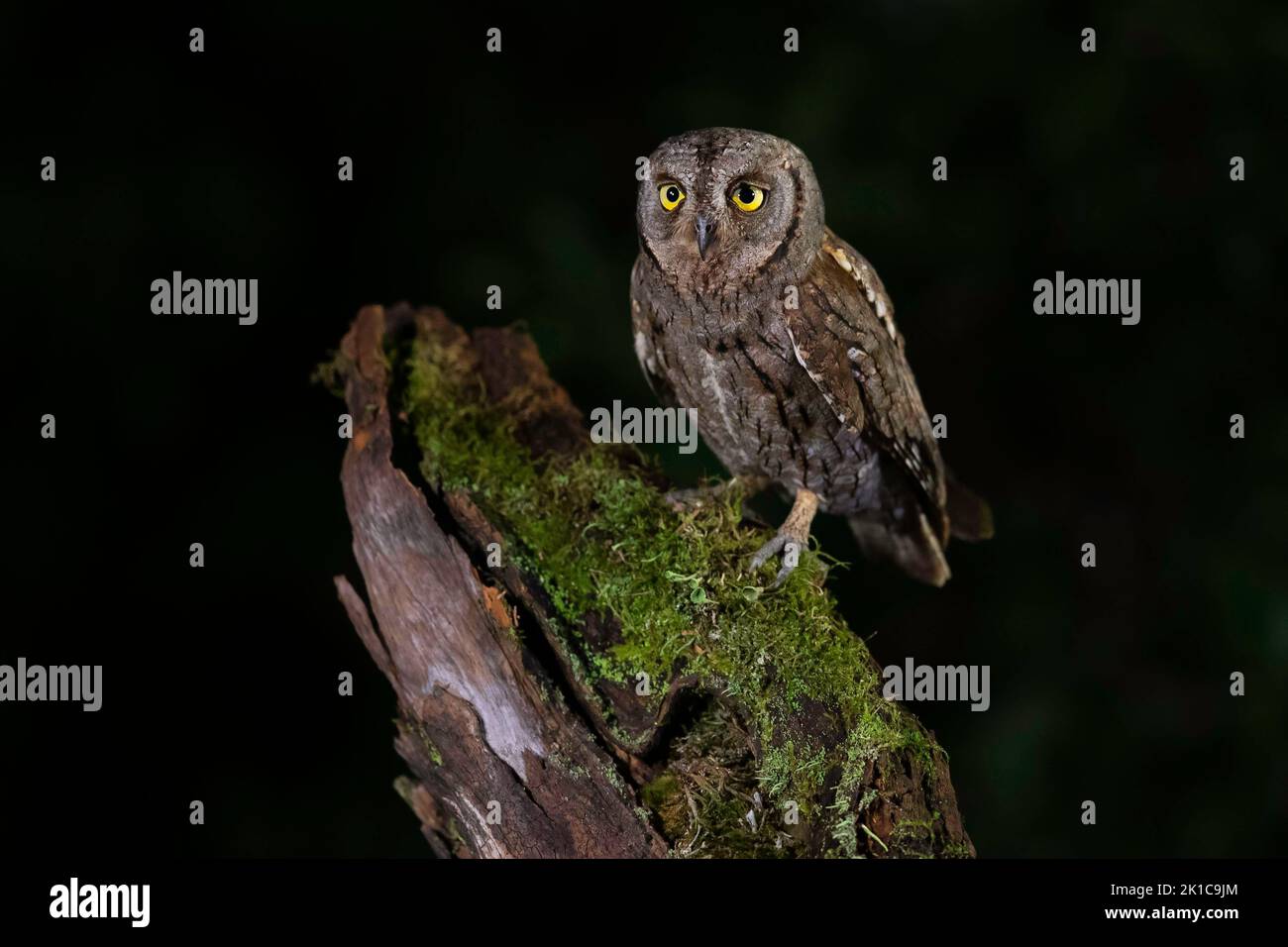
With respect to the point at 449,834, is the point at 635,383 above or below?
above

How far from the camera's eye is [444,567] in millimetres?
1685

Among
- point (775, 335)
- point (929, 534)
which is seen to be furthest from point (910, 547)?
point (775, 335)

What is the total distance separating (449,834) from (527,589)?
0.43 meters

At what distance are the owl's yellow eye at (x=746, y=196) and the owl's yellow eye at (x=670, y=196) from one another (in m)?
0.08

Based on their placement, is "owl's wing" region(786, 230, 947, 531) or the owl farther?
"owl's wing" region(786, 230, 947, 531)

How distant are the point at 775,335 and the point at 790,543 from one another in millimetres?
331

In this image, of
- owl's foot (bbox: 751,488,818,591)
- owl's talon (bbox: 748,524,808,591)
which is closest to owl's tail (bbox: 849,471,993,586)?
owl's foot (bbox: 751,488,818,591)

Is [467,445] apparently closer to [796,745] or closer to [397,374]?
[397,374]

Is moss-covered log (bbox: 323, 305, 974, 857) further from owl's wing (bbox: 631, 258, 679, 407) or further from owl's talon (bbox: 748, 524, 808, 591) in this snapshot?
owl's wing (bbox: 631, 258, 679, 407)

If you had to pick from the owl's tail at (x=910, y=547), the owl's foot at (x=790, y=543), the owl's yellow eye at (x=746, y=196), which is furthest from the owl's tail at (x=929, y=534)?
the owl's yellow eye at (x=746, y=196)

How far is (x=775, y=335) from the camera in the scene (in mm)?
1728

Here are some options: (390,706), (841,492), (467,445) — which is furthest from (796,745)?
(390,706)

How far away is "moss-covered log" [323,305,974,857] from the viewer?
1508 mm

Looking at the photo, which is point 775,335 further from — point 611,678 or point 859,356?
point 611,678
